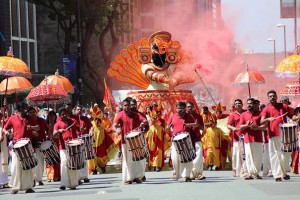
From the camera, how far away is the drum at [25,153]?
59.2 ft

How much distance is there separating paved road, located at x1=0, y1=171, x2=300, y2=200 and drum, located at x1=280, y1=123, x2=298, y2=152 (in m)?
0.67

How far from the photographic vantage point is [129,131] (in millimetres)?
19312

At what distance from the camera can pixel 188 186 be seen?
59.6 ft

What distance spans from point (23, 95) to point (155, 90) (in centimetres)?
1578

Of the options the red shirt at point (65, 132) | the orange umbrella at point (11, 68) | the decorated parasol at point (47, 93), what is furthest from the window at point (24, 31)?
the red shirt at point (65, 132)

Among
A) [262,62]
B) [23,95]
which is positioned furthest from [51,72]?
[262,62]

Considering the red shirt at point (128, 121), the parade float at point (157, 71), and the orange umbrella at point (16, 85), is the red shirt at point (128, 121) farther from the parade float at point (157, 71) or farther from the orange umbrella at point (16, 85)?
the parade float at point (157, 71)

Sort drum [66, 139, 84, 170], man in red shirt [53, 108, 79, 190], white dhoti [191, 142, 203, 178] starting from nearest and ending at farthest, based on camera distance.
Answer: drum [66, 139, 84, 170] < man in red shirt [53, 108, 79, 190] < white dhoti [191, 142, 203, 178]

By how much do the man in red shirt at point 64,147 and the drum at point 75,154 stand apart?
0.46 ft

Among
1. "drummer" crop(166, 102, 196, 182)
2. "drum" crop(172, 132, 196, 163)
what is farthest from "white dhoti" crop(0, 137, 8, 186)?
"drum" crop(172, 132, 196, 163)

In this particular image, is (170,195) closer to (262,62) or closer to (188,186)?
(188,186)

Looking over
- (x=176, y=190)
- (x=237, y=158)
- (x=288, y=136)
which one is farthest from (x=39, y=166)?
(x=288, y=136)

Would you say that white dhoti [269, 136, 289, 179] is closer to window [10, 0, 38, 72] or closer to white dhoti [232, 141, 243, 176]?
white dhoti [232, 141, 243, 176]

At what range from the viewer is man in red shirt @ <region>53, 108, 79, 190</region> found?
61.7 ft
